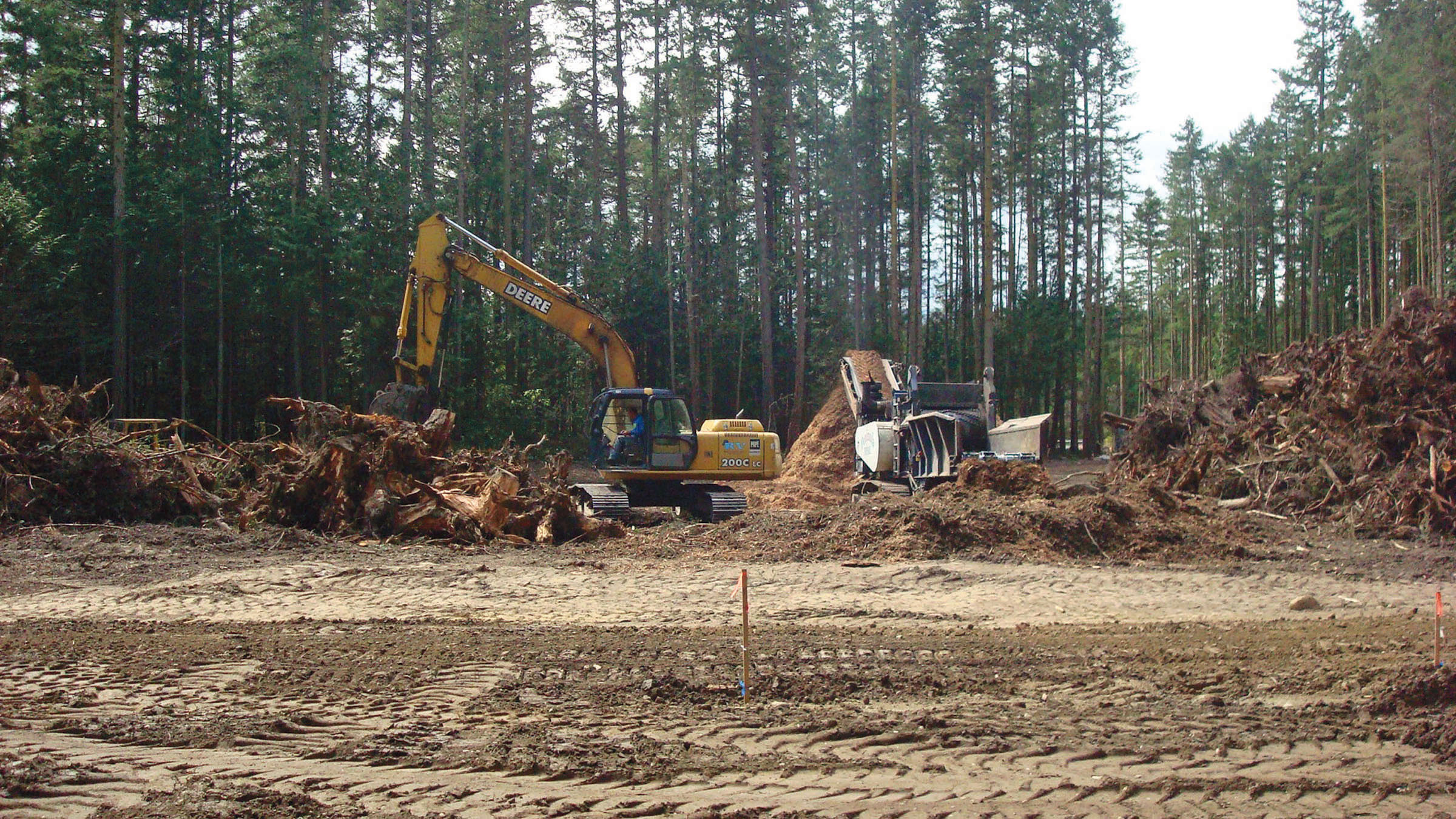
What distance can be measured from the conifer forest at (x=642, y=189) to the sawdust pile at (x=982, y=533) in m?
15.7

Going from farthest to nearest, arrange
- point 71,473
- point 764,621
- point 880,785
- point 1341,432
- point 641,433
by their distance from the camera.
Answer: point 641,433
point 1341,432
point 71,473
point 764,621
point 880,785

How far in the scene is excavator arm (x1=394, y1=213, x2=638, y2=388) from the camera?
19859 millimetres

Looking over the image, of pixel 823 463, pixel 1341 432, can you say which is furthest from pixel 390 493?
pixel 1341 432

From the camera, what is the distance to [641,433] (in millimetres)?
18078

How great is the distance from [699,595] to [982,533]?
15.7 ft

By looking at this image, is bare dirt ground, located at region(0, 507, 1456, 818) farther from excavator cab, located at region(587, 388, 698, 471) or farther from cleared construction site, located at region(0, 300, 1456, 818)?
excavator cab, located at region(587, 388, 698, 471)

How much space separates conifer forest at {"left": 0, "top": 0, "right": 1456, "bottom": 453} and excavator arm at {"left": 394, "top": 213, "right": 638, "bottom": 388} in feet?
42.8

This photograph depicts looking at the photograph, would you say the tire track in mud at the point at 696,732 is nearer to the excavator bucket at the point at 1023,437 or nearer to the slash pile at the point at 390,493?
the slash pile at the point at 390,493

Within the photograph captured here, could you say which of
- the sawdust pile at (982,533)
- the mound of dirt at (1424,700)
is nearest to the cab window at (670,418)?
the sawdust pile at (982,533)

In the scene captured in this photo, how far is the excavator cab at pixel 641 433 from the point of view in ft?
59.4

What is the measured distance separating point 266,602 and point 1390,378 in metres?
16.7

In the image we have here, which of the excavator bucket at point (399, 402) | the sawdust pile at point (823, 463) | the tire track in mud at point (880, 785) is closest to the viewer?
the tire track in mud at point (880, 785)

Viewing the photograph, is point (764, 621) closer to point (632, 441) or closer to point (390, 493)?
point (390, 493)

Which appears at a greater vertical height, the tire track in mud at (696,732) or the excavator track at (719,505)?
the excavator track at (719,505)
